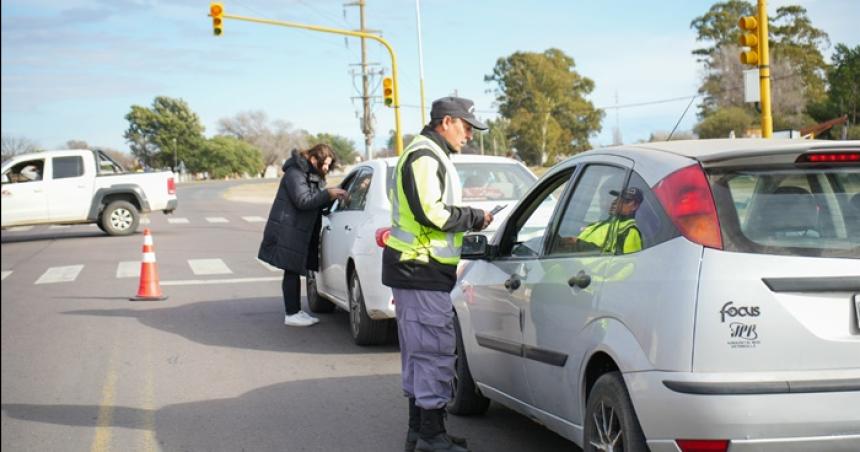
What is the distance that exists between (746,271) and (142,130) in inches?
5800

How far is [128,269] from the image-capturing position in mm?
17688

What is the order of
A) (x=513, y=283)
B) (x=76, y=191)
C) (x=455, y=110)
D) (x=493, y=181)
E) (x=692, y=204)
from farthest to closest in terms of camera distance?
(x=76, y=191), (x=493, y=181), (x=455, y=110), (x=513, y=283), (x=692, y=204)

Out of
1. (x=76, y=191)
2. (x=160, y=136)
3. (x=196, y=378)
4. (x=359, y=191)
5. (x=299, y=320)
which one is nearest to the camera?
(x=196, y=378)

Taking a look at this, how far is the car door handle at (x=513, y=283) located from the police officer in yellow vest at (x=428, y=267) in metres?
0.31

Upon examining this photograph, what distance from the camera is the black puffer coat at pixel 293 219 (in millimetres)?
10484

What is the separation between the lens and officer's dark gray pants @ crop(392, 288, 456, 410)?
18.0ft

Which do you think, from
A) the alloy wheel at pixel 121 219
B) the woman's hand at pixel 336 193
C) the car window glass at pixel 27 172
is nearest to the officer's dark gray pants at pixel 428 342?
the woman's hand at pixel 336 193

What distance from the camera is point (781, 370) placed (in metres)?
3.73

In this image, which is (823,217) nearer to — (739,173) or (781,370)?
(739,173)

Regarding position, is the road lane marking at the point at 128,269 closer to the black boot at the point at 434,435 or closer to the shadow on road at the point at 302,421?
the shadow on road at the point at 302,421

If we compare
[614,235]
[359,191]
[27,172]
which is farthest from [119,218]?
[614,235]

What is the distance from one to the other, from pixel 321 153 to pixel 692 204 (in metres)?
6.98

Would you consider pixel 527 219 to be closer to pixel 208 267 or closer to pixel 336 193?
pixel 336 193

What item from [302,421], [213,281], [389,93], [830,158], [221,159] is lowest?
[302,421]
